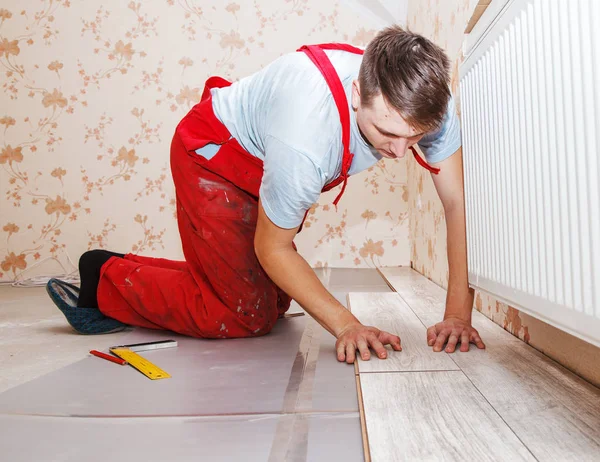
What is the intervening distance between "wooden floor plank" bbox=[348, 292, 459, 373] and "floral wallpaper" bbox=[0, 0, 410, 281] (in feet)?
4.15

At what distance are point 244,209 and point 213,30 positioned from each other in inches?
80.4

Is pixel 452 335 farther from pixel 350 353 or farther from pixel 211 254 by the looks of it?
pixel 211 254

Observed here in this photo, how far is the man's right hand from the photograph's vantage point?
112 cm

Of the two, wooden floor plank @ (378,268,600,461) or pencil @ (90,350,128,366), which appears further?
pencil @ (90,350,128,366)

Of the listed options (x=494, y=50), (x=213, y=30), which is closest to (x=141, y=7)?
(x=213, y=30)

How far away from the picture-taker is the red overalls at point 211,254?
1438mm

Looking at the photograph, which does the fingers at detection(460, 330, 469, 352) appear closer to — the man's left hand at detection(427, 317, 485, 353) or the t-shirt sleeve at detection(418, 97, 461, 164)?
the man's left hand at detection(427, 317, 485, 353)

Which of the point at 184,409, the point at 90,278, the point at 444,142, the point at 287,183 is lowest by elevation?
the point at 184,409

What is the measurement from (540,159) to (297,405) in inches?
21.2

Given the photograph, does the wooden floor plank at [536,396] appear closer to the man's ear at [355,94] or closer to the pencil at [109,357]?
the man's ear at [355,94]

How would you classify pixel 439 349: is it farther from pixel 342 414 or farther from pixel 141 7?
pixel 141 7

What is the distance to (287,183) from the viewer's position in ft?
3.49

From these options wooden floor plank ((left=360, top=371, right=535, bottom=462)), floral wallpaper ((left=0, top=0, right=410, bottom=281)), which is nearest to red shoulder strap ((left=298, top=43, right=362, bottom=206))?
wooden floor plank ((left=360, top=371, right=535, bottom=462))

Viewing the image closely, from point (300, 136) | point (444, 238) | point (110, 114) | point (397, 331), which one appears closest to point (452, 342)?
point (397, 331)
